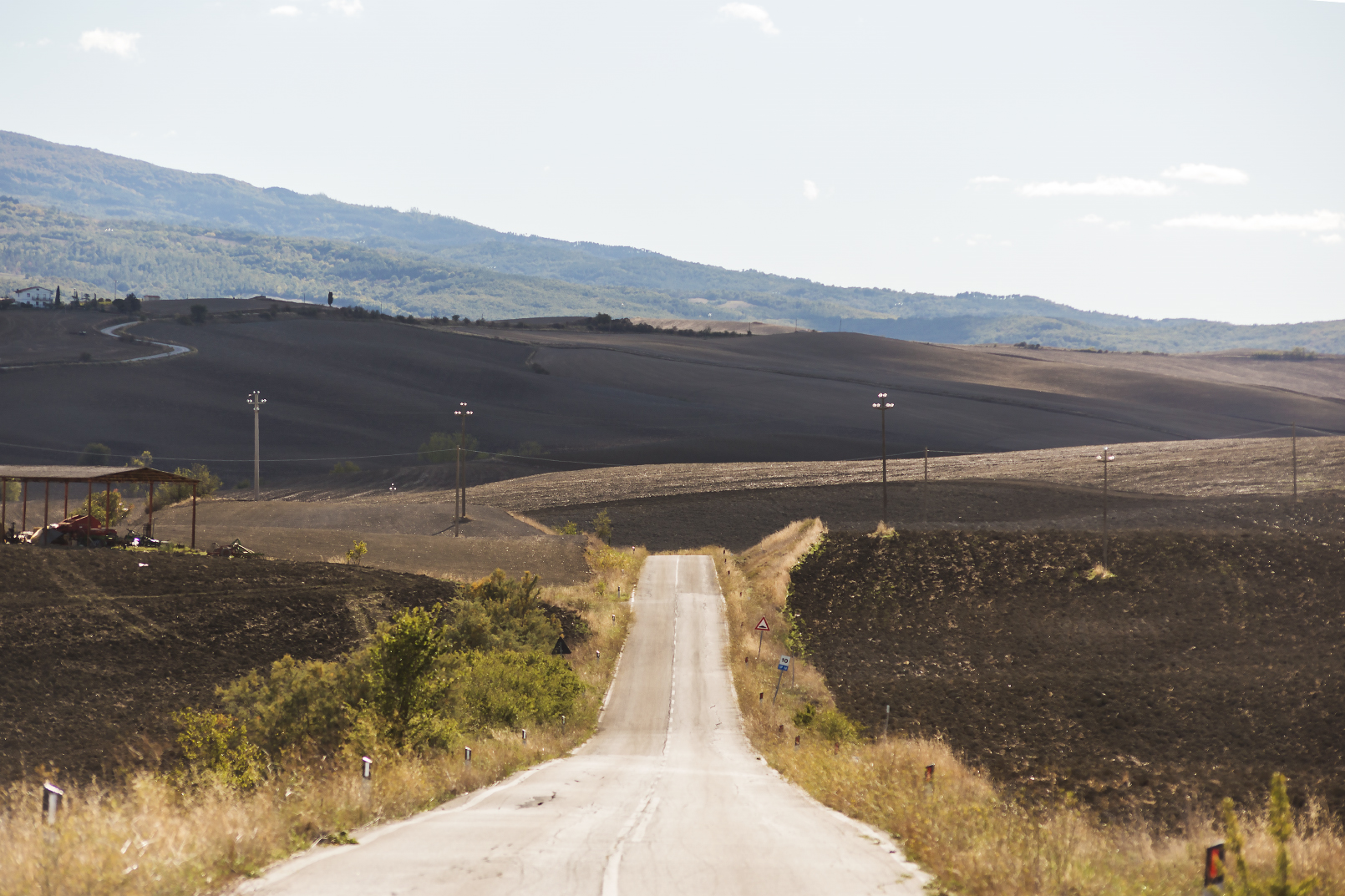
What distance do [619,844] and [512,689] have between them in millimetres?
A: 16674

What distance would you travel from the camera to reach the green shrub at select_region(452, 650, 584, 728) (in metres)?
25.5

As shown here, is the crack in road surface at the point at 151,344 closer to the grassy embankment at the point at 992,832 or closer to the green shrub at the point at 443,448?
the green shrub at the point at 443,448

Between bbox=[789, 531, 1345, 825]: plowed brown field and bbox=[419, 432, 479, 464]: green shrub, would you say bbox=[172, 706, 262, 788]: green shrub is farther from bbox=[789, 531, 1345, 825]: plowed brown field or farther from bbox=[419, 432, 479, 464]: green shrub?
bbox=[419, 432, 479, 464]: green shrub

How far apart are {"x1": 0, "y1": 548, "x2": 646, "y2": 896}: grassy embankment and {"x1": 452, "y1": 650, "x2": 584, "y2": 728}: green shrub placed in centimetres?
384

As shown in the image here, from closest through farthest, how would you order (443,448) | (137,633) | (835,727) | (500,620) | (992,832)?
(992,832)
(835,727)
(137,633)
(500,620)
(443,448)

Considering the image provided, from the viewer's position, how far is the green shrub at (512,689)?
83.7 feet

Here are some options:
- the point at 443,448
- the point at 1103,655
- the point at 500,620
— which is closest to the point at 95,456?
the point at 443,448

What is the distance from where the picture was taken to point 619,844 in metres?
11.5

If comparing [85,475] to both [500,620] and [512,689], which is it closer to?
[500,620]

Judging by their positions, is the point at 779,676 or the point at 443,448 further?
the point at 443,448

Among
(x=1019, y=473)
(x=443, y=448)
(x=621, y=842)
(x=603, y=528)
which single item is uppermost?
(x=621, y=842)

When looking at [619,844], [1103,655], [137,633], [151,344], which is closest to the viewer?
[619,844]

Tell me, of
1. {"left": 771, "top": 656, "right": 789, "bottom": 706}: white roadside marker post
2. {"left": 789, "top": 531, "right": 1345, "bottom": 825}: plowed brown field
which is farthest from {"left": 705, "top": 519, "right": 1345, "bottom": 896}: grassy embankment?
{"left": 789, "top": 531, "right": 1345, "bottom": 825}: plowed brown field

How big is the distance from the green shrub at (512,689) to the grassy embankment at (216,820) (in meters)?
3.84
